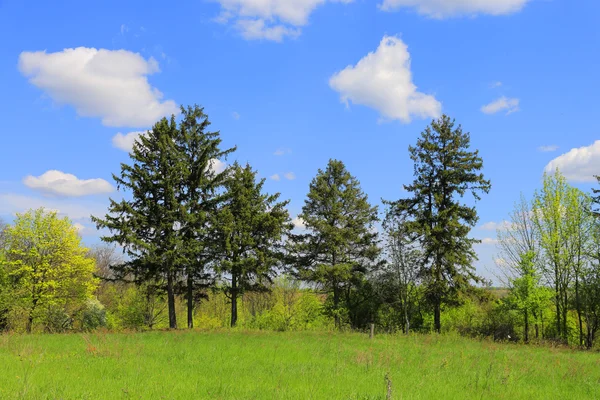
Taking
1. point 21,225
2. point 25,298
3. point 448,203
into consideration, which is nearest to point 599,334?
point 448,203

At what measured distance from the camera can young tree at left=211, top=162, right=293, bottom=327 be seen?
92.7 feet

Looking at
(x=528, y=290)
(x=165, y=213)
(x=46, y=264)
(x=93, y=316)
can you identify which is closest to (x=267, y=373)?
(x=165, y=213)

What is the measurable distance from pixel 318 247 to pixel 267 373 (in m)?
22.5

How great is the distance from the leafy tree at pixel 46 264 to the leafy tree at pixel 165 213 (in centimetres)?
1011

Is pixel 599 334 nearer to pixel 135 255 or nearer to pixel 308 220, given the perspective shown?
pixel 308 220

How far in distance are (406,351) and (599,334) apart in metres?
25.1

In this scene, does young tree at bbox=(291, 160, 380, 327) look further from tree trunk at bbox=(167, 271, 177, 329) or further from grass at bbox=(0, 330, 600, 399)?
grass at bbox=(0, 330, 600, 399)

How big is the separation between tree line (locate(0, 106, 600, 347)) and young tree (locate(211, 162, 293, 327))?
0.33ft

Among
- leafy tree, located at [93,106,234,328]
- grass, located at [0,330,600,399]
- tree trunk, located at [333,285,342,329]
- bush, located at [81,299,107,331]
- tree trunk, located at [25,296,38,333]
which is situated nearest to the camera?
grass, located at [0,330,600,399]

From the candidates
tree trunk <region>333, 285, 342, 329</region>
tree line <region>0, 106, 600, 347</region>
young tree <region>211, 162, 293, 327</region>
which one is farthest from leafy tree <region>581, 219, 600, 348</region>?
young tree <region>211, 162, 293, 327</region>

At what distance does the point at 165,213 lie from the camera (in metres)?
26.2

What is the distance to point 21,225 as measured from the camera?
32969 millimetres

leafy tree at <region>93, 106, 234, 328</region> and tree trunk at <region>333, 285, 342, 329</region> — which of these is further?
tree trunk at <region>333, 285, 342, 329</region>

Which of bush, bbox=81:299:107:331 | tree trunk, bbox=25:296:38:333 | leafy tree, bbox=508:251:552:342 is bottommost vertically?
bush, bbox=81:299:107:331
